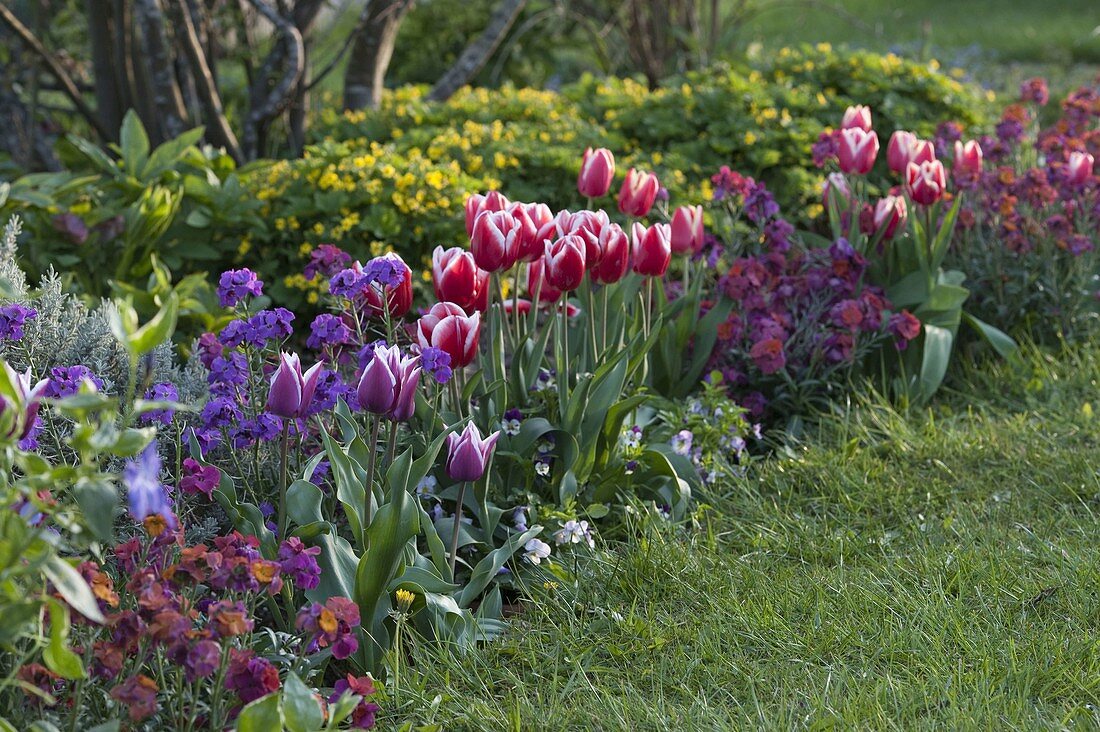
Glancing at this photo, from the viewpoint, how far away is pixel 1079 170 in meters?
3.87

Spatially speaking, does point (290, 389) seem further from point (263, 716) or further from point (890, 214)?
point (890, 214)

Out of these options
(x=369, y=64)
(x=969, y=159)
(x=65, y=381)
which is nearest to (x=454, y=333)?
(x=65, y=381)

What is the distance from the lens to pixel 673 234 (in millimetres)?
3139

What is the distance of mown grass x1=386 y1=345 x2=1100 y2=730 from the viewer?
2098 mm

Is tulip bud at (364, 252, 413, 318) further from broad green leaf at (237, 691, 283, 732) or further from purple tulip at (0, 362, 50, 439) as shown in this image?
broad green leaf at (237, 691, 283, 732)

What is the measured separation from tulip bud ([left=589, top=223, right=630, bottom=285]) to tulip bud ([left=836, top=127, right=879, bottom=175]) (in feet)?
3.71

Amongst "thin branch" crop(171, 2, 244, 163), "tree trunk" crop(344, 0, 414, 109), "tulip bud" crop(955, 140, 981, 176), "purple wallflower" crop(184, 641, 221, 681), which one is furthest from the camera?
Result: "tree trunk" crop(344, 0, 414, 109)

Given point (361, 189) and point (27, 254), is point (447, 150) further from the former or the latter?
point (27, 254)

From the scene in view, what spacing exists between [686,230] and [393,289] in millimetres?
977

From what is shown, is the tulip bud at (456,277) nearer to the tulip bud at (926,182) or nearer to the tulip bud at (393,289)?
the tulip bud at (393,289)

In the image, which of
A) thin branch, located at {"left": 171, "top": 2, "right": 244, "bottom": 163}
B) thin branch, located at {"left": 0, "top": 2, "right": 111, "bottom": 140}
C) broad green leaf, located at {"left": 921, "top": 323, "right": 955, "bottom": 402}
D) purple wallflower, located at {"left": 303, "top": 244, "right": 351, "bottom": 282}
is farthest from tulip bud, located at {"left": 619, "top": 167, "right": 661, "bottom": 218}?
thin branch, located at {"left": 0, "top": 2, "right": 111, "bottom": 140}

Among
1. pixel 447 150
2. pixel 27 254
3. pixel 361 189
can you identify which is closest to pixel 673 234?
pixel 361 189

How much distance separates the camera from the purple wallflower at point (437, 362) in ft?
7.29

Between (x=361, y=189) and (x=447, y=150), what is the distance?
635 mm
